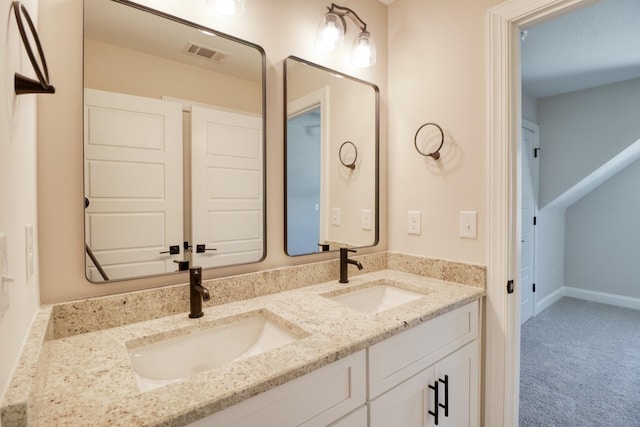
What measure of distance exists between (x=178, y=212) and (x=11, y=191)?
0.57m

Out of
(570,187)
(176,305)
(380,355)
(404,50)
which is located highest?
(404,50)

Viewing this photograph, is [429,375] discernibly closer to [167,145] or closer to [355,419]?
[355,419]

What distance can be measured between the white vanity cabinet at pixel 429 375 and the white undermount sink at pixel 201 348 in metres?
0.31

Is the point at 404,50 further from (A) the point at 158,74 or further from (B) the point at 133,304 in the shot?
(B) the point at 133,304

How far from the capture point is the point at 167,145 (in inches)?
45.0

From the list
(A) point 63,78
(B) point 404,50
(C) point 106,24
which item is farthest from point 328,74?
(A) point 63,78

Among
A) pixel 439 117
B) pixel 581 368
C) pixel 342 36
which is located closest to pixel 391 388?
pixel 439 117

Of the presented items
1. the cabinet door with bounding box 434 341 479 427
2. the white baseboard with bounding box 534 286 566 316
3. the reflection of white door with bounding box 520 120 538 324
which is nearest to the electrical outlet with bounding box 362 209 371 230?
the cabinet door with bounding box 434 341 479 427

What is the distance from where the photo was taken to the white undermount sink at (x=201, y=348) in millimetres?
926

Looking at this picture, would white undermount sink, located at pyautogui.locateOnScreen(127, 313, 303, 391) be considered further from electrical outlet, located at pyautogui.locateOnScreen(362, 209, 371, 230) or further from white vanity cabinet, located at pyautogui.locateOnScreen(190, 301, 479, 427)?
electrical outlet, located at pyautogui.locateOnScreen(362, 209, 371, 230)

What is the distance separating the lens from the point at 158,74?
113cm

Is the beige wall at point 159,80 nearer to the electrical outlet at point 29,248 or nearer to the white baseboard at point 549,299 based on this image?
the electrical outlet at point 29,248

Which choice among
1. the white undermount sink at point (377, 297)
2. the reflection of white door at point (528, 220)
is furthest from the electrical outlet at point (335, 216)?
the reflection of white door at point (528, 220)

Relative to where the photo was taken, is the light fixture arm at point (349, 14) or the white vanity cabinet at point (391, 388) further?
the light fixture arm at point (349, 14)
